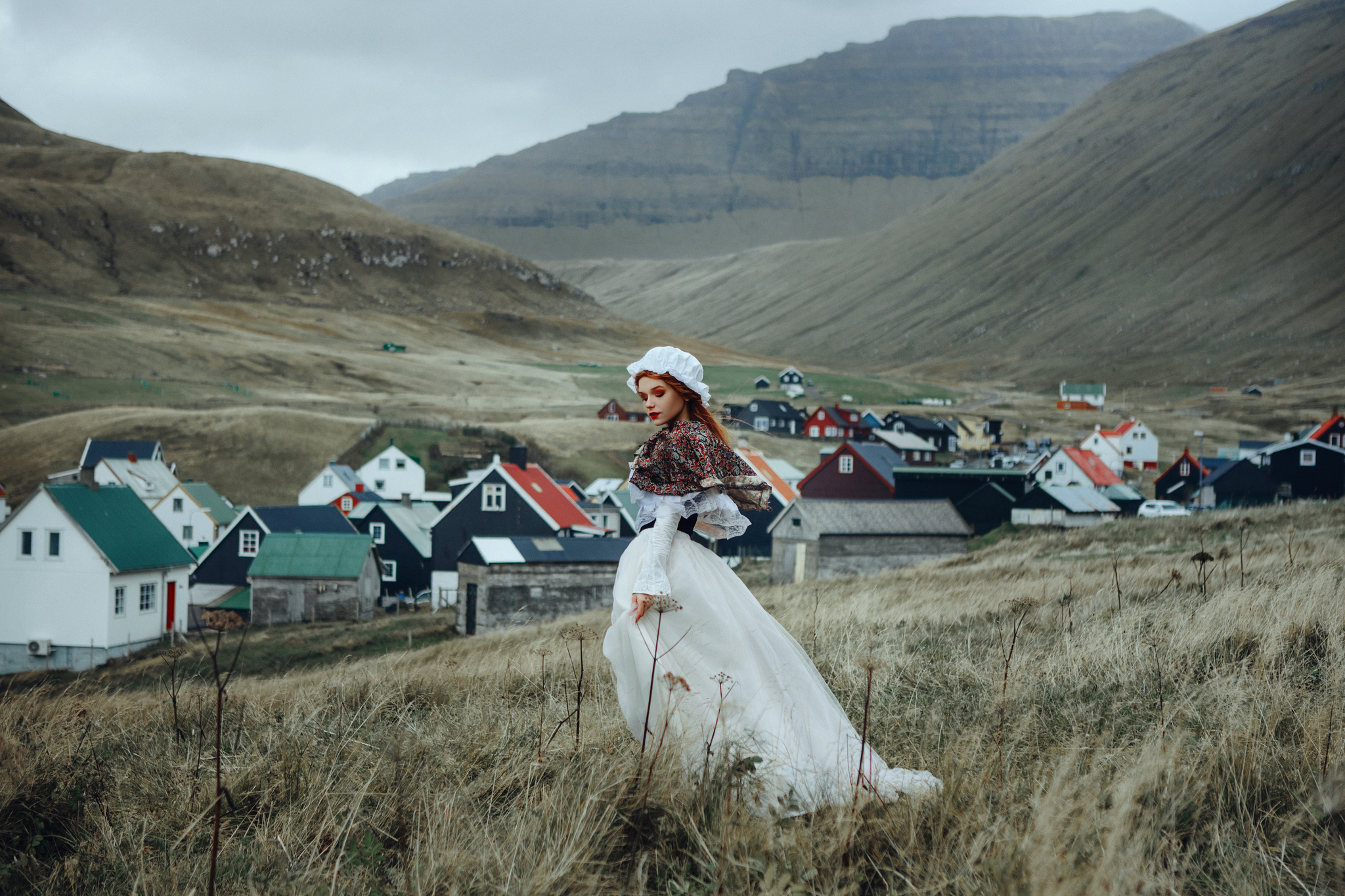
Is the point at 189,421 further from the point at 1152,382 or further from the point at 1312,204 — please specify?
the point at 1312,204

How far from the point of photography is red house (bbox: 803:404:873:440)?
9481 cm

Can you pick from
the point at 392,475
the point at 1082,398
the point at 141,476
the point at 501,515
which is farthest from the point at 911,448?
the point at 1082,398

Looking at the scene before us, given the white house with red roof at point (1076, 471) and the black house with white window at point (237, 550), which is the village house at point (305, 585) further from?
the white house with red roof at point (1076, 471)

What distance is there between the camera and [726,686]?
12.8 ft

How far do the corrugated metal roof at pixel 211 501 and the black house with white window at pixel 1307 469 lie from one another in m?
53.2

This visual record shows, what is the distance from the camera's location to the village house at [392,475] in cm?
5803

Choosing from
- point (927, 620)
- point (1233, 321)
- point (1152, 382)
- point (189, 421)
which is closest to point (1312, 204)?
point (1233, 321)

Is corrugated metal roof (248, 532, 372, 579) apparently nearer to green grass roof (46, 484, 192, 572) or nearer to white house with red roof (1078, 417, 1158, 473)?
green grass roof (46, 484, 192, 572)

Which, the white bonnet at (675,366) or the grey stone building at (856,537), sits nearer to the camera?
the white bonnet at (675,366)

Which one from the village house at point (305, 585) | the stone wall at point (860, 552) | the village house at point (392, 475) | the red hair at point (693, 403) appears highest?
the red hair at point (693, 403)

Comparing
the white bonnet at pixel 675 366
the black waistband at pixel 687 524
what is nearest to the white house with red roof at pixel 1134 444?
the white bonnet at pixel 675 366

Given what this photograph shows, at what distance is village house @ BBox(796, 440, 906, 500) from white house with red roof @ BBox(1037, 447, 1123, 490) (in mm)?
13627

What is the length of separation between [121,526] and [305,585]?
817cm

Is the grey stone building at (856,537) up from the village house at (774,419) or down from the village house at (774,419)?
down
